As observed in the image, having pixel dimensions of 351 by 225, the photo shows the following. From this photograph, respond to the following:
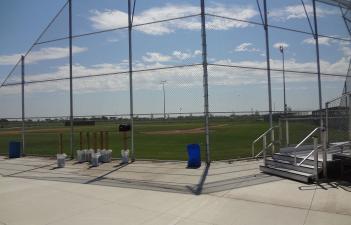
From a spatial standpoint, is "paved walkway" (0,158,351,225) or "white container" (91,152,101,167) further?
"white container" (91,152,101,167)

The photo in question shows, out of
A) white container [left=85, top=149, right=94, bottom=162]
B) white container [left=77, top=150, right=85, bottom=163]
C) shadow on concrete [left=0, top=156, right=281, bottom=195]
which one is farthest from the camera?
white container [left=77, top=150, right=85, bottom=163]

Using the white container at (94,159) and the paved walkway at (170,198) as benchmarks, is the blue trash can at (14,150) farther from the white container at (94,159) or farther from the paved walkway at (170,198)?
the paved walkway at (170,198)

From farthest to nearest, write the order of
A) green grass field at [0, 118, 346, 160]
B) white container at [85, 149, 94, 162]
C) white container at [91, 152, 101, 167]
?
green grass field at [0, 118, 346, 160], white container at [85, 149, 94, 162], white container at [91, 152, 101, 167]

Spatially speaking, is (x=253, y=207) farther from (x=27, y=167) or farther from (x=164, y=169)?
(x=27, y=167)

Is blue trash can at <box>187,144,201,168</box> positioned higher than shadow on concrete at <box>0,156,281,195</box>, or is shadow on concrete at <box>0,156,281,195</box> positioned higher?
blue trash can at <box>187,144,201,168</box>

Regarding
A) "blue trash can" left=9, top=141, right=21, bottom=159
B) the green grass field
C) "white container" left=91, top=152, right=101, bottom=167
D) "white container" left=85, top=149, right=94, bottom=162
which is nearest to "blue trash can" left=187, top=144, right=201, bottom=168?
the green grass field

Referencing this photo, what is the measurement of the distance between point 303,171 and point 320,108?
6.96 m

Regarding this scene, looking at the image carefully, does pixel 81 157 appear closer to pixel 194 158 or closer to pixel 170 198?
pixel 194 158

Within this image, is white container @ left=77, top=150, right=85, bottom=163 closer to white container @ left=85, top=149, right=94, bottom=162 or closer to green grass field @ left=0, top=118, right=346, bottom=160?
white container @ left=85, top=149, right=94, bottom=162

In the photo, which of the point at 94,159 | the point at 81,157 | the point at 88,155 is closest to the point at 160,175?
the point at 94,159

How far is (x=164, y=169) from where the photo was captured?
13.3m

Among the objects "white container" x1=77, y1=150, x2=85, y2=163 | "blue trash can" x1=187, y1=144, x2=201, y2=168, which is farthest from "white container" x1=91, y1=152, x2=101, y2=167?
"blue trash can" x1=187, y1=144, x2=201, y2=168

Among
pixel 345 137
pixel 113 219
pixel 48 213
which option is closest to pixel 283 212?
pixel 113 219

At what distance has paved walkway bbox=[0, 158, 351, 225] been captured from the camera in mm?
7383
